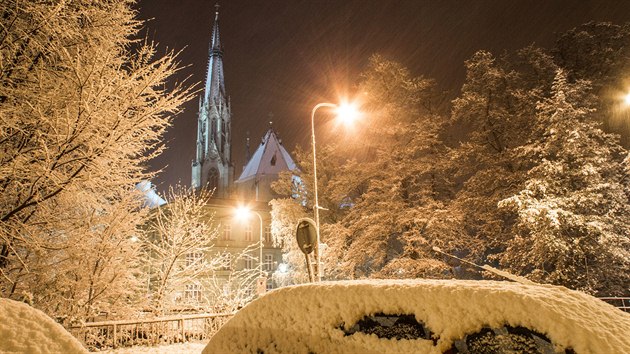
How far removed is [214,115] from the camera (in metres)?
69.9

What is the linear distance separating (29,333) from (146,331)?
11.0 m

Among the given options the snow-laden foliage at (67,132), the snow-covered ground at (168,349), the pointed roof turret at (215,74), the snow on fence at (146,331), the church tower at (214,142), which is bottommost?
the snow-covered ground at (168,349)

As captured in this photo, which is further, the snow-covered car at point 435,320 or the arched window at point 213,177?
the arched window at point 213,177

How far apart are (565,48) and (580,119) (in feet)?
15.8

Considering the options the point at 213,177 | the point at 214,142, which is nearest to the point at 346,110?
the point at 214,142

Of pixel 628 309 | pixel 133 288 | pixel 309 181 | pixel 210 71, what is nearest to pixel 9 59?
pixel 133 288

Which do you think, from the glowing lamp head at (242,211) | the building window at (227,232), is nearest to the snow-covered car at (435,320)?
the glowing lamp head at (242,211)

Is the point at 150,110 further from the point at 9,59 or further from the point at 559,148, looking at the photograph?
the point at 559,148

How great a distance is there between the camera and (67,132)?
229 inches

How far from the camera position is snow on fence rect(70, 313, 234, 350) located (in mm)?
10492

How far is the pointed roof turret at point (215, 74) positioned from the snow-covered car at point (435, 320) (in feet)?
233

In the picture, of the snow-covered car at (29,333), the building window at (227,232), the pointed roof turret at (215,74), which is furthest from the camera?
the pointed roof turret at (215,74)

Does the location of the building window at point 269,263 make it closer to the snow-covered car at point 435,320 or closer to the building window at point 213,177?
the building window at point 213,177

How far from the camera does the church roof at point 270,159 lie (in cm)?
6531
